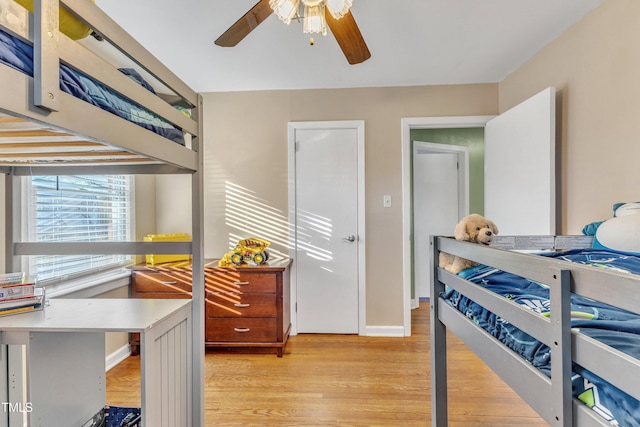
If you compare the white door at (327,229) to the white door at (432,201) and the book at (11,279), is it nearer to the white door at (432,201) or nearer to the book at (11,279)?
the white door at (432,201)

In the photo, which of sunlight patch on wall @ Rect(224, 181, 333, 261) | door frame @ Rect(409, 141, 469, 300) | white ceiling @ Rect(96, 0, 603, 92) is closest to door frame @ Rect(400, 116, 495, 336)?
white ceiling @ Rect(96, 0, 603, 92)

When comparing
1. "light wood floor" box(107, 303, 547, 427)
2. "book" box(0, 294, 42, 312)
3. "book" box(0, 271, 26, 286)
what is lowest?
"light wood floor" box(107, 303, 547, 427)

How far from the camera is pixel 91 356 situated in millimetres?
1360

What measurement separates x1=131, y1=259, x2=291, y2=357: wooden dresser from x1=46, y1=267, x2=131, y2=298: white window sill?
106 millimetres

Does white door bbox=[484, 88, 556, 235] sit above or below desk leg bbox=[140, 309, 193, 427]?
above

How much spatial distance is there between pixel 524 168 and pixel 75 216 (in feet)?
10.5

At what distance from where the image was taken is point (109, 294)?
7.61ft

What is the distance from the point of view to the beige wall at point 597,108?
5.33 ft

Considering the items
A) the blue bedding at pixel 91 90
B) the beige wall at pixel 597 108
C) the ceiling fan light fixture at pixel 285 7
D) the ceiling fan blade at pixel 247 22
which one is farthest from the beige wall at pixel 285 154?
the blue bedding at pixel 91 90

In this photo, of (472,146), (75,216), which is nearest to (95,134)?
(75,216)

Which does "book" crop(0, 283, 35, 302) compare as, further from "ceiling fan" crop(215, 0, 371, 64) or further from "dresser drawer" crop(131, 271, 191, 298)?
Result: "ceiling fan" crop(215, 0, 371, 64)

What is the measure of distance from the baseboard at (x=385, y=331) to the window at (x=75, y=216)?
2224mm

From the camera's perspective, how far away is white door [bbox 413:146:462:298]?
406 cm

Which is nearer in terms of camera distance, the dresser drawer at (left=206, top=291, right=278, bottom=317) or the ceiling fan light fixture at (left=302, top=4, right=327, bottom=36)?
the ceiling fan light fixture at (left=302, top=4, right=327, bottom=36)
